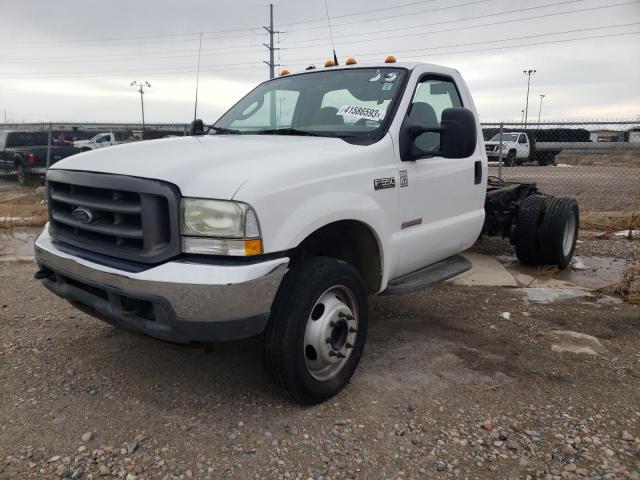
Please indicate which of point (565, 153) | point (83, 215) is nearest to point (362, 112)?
point (83, 215)

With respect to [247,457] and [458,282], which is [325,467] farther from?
[458,282]

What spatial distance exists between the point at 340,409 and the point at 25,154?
591 inches

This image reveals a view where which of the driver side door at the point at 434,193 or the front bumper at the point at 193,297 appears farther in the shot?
the driver side door at the point at 434,193

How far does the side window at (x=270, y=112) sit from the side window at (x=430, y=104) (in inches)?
36.8

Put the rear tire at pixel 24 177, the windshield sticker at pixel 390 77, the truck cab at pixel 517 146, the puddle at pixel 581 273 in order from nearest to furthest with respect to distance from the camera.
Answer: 1. the windshield sticker at pixel 390 77
2. the puddle at pixel 581 273
3. the rear tire at pixel 24 177
4. the truck cab at pixel 517 146

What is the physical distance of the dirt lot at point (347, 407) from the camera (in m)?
2.59

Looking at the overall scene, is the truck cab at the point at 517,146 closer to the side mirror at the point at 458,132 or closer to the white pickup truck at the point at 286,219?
the white pickup truck at the point at 286,219

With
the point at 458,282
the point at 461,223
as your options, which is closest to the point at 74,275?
the point at 461,223

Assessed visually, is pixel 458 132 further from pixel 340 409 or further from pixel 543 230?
pixel 543 230

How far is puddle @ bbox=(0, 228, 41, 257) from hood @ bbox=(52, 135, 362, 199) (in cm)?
448

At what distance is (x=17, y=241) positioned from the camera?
7.70 meters

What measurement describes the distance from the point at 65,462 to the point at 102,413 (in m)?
0.43

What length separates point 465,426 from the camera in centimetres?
289

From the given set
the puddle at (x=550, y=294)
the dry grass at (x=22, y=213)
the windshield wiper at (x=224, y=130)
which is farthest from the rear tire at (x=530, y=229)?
the dry grass at (x=22, y=213)
